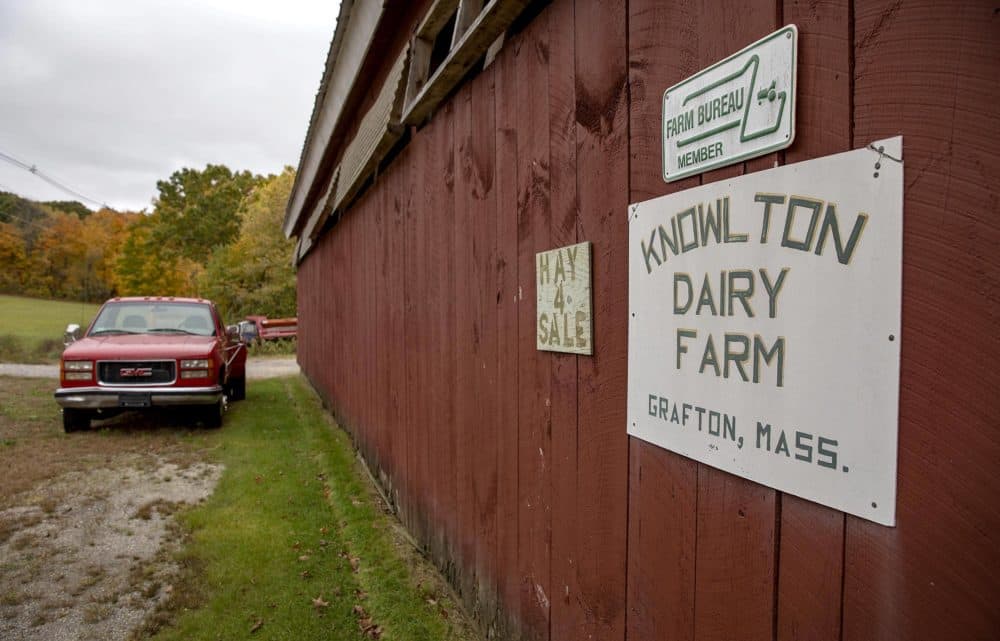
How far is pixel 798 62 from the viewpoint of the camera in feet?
3.88

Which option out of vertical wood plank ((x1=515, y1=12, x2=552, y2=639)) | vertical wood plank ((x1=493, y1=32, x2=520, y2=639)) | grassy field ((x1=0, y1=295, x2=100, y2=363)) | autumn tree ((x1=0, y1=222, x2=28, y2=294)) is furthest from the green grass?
autumn tree ((x1=0, y1=222, x2=28, y2=294))

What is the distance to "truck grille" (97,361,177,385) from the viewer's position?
7.80 meters

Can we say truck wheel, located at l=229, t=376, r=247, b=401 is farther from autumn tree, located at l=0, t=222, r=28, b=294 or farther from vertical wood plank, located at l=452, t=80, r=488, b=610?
autumn tree, located at l=0, t=222, r=28, b=294

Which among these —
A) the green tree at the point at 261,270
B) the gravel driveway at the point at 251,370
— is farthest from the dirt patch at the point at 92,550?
the green tree at the point at 261,270

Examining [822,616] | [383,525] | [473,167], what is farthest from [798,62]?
[383,525]

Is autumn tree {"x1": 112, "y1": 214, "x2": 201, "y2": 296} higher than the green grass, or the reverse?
autumn tree {"x1": 112, "y1": 214, "x2": 201, "y2": 296}

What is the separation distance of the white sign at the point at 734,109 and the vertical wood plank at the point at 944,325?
18 cm

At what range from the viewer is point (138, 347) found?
8.08 metres

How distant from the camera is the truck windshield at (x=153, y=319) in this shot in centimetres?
889

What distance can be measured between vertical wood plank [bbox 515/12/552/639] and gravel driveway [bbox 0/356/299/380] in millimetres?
15576

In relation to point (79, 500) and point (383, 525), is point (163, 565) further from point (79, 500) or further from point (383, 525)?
point (79, 500)

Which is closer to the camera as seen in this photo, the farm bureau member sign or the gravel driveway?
the farm bureau member sign

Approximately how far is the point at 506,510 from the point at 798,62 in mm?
2098

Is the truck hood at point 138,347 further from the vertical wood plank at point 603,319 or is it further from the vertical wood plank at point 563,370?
the vertical wood plank at point 603,319
